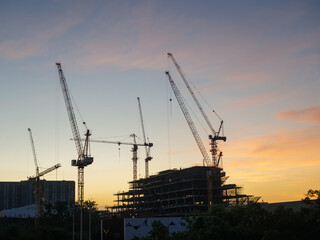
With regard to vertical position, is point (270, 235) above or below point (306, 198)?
below

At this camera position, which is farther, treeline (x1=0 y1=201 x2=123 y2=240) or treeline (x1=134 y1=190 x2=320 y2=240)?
treeline (x1=134 y1=190 x2=320 y2=240)

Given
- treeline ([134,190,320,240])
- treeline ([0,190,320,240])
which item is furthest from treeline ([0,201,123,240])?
treeline ([134,190,320,240])

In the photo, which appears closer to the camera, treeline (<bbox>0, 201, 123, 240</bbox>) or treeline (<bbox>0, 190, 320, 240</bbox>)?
treeline (<bbox>0, 201, 123, 240</bbox>)

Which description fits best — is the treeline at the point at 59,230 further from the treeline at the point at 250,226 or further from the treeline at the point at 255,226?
the treeline at the point at 255,226

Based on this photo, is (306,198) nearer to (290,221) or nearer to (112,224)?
(290,221)

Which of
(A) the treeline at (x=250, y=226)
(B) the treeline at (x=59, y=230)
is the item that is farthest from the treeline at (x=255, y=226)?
(B) the treeline at (x=59, y=230)

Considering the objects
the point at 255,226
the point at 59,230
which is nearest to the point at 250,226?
the point at 255,226

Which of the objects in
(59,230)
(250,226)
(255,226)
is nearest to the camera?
(255,226)

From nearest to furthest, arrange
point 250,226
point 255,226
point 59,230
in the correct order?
1. point 255,226
2. point 250,226
3. point 59,230

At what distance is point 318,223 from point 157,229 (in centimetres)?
2738

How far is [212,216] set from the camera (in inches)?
2753

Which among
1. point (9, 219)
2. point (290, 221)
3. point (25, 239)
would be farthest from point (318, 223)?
point (9, 219)

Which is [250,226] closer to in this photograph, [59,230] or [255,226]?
[255,226]

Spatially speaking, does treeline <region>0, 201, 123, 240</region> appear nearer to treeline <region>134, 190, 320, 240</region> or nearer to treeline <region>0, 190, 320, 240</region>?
treeline <region>0, 190, 320, 240</region>
